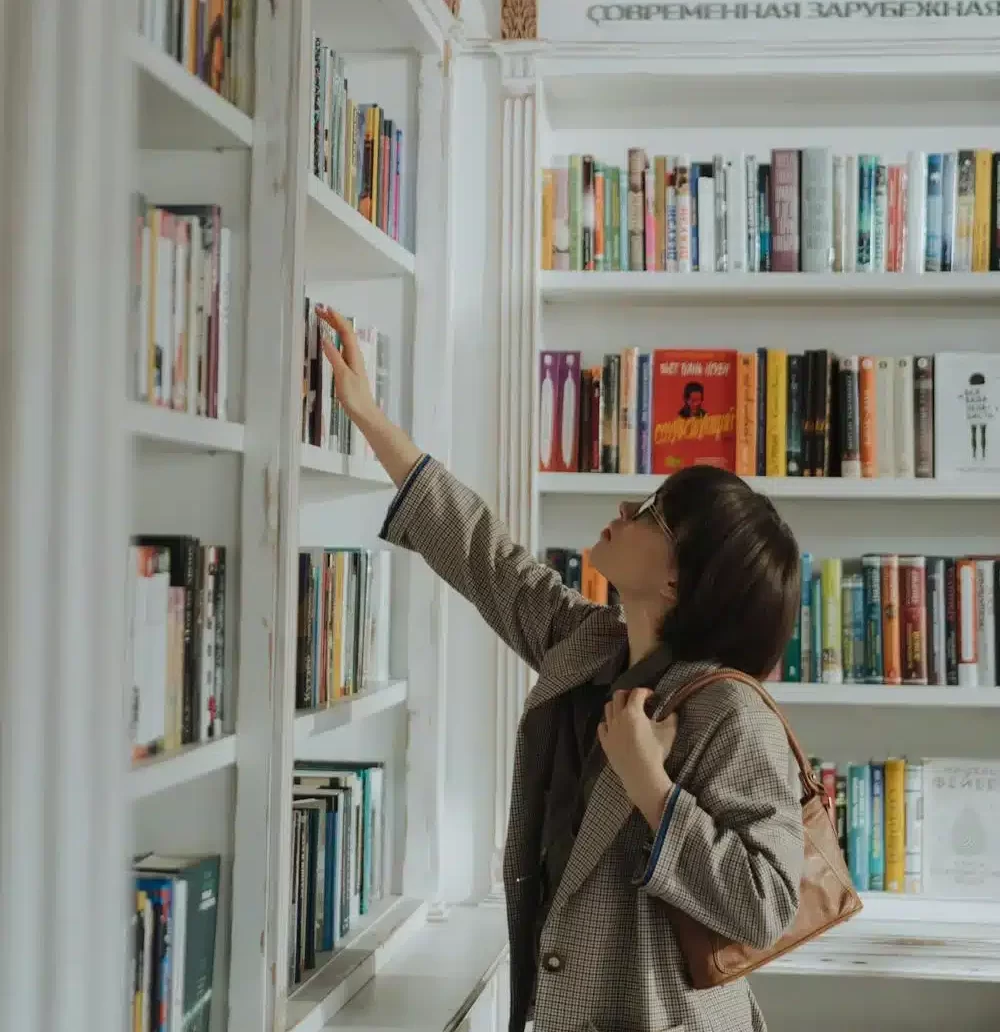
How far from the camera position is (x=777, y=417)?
2455mm

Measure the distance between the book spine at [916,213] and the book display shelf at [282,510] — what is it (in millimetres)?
875

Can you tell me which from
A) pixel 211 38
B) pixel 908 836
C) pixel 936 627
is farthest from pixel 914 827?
pixel 211 38

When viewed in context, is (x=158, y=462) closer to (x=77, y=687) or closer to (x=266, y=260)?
A: (x=77, y=687)

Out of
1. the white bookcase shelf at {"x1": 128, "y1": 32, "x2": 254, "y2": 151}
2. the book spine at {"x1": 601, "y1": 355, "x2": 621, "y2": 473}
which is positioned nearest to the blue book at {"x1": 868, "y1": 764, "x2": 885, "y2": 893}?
the book spine at {"x1": 601, "y1": 355, "x2": 621, "y2": 473}

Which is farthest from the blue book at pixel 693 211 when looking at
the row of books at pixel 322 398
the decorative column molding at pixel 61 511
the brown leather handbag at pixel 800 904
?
the decorative column molding at pixel 61 511

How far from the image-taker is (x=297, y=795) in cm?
198

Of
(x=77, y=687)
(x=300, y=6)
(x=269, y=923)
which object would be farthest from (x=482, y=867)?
(x=77, y=687)

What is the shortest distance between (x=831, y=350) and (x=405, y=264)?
2.87 feet

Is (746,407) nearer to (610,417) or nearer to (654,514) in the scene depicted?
(610,417)

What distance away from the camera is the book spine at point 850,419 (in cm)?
244

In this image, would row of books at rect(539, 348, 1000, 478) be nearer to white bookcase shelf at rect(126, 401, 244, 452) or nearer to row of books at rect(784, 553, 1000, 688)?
row of books at rect(784, 553, 1000, 688)

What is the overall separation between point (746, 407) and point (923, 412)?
13.0 inches

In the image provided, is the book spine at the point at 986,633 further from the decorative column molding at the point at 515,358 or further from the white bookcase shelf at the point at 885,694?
the decorative column molding at the point at 515,358

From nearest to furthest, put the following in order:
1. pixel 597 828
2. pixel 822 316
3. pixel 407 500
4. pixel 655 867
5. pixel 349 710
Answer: pixel 655 867 → pixel 597 828 → pixel 407 500 → pixel 349 710 → pixel 822 316
